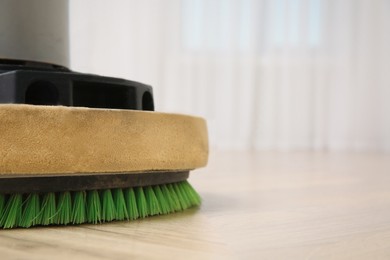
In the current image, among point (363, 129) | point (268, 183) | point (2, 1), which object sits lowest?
point (363, 129)

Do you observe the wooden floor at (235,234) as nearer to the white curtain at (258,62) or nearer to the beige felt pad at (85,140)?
the beige felt pad at (85,140)

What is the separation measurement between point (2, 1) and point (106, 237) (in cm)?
28

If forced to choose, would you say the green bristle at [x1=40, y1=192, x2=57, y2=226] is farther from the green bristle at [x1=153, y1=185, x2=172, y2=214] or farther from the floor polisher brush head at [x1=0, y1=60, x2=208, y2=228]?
the green bristle at [x1=153, y1=185, x2=172, y2=214]

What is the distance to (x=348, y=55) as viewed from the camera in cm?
285

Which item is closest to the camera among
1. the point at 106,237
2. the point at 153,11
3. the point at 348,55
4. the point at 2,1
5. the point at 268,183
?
the point at 106,237

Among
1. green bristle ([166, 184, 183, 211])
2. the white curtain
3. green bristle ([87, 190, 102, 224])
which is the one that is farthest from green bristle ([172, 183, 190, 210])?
the white curtain

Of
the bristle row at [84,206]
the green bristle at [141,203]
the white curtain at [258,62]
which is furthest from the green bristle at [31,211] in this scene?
the white curtain at [258,62]

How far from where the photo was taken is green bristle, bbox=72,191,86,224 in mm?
488

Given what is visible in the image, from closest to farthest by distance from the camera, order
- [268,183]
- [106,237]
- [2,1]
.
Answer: [106,237]
[2,1]
[268,183]

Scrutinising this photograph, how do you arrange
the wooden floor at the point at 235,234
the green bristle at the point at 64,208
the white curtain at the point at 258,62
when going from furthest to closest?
the white curtain at the point at 258,62 → the green bristle at the point at 64,208 → the wooden floor at the point at 235,234

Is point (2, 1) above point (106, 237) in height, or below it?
above

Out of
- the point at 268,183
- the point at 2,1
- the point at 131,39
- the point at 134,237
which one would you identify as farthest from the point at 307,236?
the point at 131,39

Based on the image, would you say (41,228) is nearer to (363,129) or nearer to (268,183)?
(268,183)

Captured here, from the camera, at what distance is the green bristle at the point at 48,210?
1.56 ft
